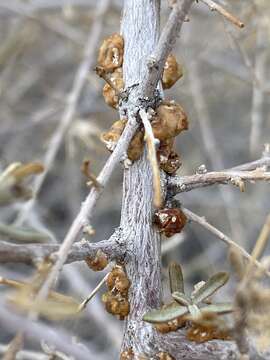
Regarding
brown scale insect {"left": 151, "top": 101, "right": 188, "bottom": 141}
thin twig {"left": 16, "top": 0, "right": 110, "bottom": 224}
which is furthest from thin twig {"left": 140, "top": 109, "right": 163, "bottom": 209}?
thin twig {"left": 16, "top": 0, "right": 110, "bottom": 224}

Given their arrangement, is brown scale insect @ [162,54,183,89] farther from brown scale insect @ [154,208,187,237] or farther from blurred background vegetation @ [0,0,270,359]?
blurred background vegetation @ [0,0,270,359]

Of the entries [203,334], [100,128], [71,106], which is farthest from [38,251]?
[100,128]

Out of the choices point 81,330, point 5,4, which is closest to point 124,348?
point 5,4

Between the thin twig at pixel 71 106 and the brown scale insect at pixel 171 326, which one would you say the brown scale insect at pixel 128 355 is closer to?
the brown scale insect at pixel 171 326

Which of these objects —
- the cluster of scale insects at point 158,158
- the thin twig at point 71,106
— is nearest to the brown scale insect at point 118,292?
the cluster of scale insects at point 158,158

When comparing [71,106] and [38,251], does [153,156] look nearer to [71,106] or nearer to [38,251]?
[38,251]

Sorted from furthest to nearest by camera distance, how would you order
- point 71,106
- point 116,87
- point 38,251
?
point 71,106, point 116,87, point 38,251
